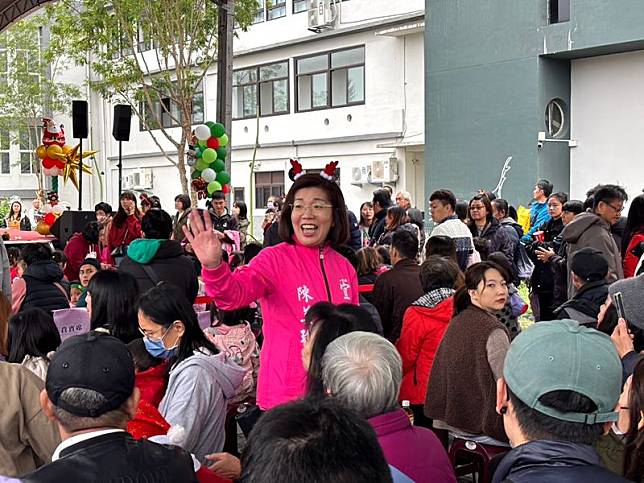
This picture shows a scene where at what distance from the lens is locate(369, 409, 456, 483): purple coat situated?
214 cm

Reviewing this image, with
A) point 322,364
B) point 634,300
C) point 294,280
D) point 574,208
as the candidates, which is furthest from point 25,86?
point 322,364

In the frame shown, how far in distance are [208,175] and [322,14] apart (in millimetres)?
11986

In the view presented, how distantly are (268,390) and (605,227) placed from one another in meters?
3.54

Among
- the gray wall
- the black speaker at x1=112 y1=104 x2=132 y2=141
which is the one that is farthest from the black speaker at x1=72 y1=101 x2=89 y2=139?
the gray wall

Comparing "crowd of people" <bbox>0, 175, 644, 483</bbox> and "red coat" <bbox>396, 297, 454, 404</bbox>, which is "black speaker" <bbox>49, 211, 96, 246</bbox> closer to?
"crowd of people" <bbox>0, 175, 644, 483</bbox>

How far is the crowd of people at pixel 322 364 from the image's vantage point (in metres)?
1.65

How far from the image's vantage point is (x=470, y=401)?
11.6 ft

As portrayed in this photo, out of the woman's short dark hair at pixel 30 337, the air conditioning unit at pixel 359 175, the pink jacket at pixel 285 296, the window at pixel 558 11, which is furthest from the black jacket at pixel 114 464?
the air conditioning unit at pixel 359 175

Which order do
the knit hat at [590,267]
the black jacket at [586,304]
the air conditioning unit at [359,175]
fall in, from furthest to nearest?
the air conditioning unit at [359,175] < the knit hat at [590,267] < the black jacket at [586,304]

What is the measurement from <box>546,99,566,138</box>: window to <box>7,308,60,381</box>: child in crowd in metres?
13.0

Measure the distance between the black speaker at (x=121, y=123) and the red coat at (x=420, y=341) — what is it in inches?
329

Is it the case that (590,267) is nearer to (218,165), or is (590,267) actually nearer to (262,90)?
(218,165)

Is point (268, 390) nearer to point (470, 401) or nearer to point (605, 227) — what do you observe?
point (470, 401)

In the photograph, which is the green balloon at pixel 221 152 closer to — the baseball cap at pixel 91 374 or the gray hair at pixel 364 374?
the gray hair at pixel 364 374
